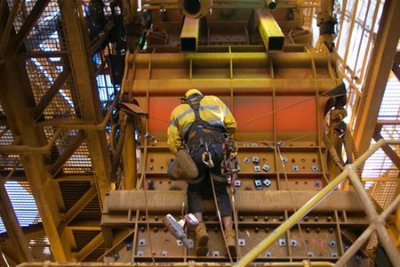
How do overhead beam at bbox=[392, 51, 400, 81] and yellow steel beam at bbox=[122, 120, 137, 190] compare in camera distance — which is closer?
yellow steel beam at bbox=[122, 120, 137, 190]

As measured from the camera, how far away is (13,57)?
983cm

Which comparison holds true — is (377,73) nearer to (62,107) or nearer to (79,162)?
(62,107)

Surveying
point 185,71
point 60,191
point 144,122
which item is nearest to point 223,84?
point 185,71

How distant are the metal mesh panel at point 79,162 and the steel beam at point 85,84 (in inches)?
14.6

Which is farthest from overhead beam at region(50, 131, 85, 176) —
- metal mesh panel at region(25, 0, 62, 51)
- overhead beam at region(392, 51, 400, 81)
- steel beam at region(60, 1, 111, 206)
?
overhead beam at region(392, 51, 400, 81)

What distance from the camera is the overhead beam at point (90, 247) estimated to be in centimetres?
1233

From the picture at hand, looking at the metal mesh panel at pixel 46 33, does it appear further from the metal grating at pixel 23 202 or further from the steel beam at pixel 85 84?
the metal grating at pixel 23 202

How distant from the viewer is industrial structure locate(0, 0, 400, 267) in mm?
6445

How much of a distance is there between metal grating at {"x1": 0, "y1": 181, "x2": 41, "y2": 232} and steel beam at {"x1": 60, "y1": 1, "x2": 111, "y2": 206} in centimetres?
152

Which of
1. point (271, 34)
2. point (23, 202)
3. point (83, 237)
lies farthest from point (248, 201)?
point (83, 237)

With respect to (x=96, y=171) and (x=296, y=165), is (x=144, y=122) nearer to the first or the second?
(x=296, y=165)

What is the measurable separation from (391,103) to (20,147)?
6.66 m

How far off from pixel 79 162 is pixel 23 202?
156 centimetres

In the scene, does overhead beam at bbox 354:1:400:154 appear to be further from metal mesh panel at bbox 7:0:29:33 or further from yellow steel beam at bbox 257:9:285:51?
metal mesh panel at bbox 7:0:29:33
